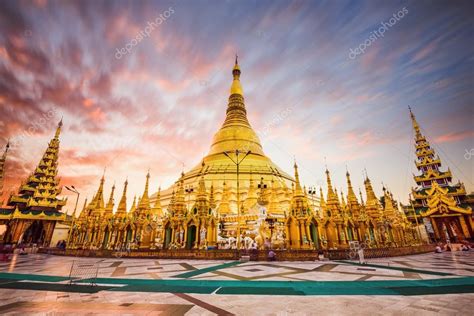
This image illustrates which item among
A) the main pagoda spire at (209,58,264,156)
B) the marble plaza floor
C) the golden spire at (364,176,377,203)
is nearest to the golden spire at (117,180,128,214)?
the main pagoda spire at (209,58,264,156)

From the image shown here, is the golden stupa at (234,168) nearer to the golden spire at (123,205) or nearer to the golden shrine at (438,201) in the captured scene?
the golden spire at (123,205)

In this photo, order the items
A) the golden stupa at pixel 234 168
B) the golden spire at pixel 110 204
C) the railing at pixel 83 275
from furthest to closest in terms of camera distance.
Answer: the golden stupa at pixel 234 168
the golden spire at pixel 110 204
the railing at pixel 83 275

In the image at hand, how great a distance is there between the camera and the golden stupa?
110 feet

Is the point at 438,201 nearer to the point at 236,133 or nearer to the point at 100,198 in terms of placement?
the point at 236,133

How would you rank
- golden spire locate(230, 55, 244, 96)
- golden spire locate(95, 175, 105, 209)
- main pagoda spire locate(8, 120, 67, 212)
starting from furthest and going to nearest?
golden spire locate(230, 55, 244, 96) → main pagoda spire locate(8, 120, 67, 212) → golden spire locate(95, 175, 105, 209)

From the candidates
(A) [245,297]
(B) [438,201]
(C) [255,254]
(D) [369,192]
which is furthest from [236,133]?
(A) [245,297]

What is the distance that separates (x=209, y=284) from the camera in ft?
23.8

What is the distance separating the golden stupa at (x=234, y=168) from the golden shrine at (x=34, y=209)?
1596cm

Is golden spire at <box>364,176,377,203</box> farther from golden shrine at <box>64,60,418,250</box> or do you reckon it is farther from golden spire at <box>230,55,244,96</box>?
golden spire at <box>230,55,244,96</box>

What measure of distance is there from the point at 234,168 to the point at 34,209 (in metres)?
32.0

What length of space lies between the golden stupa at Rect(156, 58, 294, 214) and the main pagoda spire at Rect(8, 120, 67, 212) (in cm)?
1615

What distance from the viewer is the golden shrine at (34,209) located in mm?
33281

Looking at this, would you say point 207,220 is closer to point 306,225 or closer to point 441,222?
point 306,225

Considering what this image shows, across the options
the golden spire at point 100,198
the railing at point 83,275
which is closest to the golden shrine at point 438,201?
the railing at point 83,275
